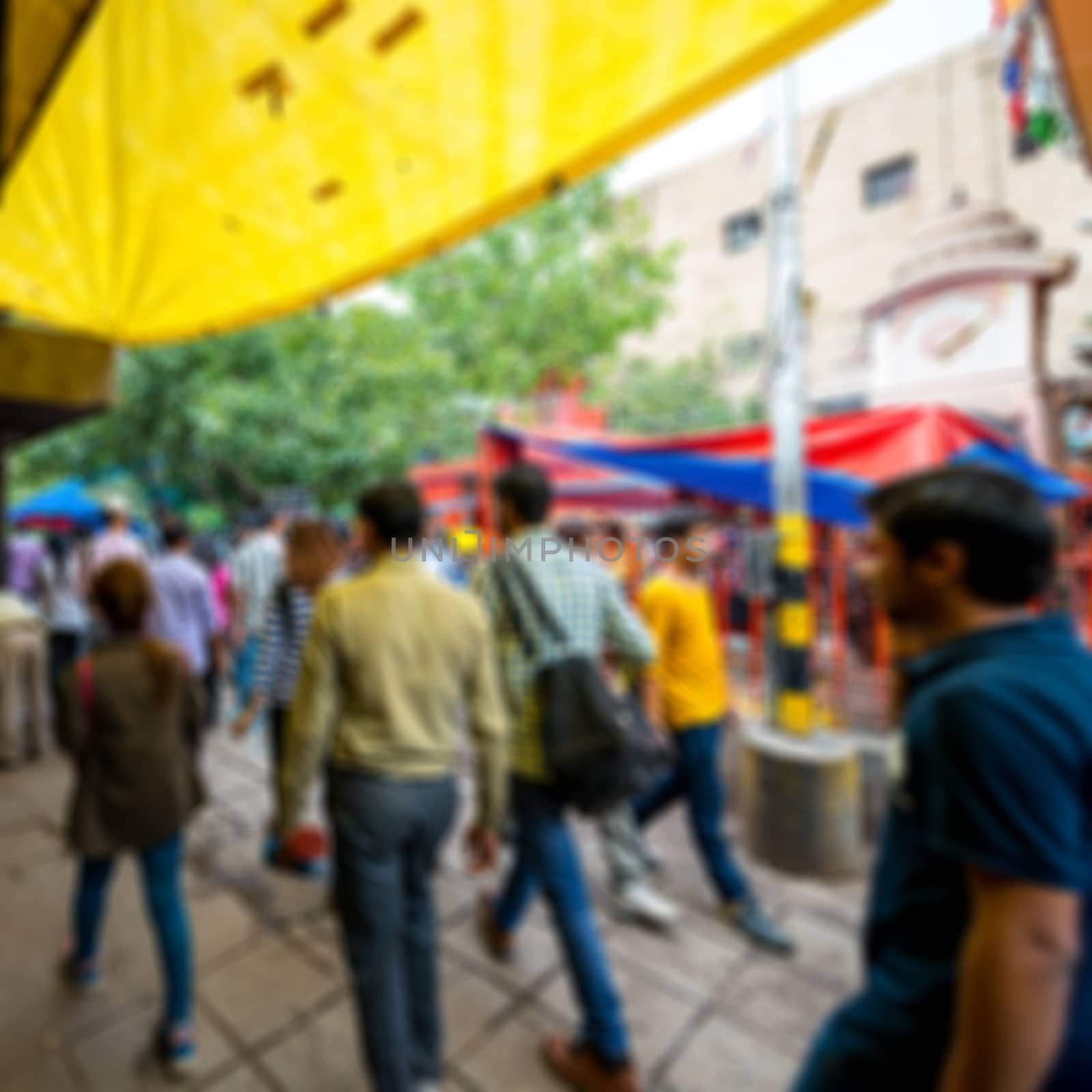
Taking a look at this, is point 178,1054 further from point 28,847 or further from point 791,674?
point 791,674

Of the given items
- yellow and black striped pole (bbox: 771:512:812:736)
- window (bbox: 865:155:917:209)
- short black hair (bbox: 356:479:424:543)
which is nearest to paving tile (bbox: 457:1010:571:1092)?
short black hair (bbox: 356:479:424:543)

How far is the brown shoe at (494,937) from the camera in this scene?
8.00 feet

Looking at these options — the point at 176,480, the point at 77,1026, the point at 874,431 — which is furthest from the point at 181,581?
the point at 176,480

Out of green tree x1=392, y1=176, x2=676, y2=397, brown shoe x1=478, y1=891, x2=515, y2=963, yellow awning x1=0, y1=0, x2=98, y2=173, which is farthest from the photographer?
green tree x1=392, y1=176, x2=676, y2=397

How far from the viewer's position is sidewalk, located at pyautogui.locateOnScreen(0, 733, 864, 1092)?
1915 millimetres

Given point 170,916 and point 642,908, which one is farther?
point 642,908

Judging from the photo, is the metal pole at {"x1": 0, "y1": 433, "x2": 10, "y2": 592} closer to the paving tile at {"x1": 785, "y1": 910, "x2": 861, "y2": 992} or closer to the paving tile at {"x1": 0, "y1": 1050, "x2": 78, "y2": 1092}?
the paving tile at {"x1": 0, "y1": 1050, "x2": 78, "y2": 1092}

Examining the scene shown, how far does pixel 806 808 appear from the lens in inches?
126

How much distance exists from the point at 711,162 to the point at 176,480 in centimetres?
2345

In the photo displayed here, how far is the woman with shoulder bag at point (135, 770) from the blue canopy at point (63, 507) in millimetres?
8265

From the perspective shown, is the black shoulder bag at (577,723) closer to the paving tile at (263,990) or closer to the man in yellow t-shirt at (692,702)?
the man in yellow t-shirt at (692,702)

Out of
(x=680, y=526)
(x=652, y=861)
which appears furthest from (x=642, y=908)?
(x=680, y=526)

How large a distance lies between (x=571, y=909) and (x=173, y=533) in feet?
11.5

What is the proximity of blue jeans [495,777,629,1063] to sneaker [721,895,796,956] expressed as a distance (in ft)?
2.36
